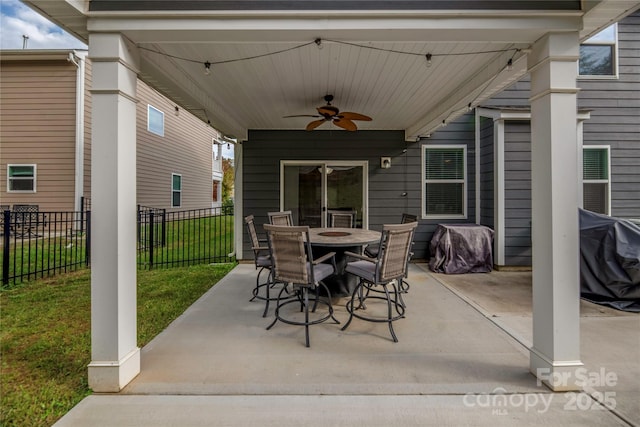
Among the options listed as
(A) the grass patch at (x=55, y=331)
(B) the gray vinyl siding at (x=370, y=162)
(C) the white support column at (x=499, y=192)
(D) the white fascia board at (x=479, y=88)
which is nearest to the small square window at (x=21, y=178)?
(A) the grass patch at (x=55, y=331)

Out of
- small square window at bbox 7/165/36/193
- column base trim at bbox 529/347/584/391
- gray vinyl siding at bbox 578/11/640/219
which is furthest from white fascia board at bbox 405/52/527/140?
small square window at bbox 7/165/36/193

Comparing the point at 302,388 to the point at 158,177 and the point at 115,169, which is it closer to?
the point at 115,169

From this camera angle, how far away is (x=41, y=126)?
7438 millimetres

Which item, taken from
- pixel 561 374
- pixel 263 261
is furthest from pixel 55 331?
pixel 561 374

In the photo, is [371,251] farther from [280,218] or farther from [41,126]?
[41,126]

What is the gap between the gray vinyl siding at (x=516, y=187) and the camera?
5449 mm

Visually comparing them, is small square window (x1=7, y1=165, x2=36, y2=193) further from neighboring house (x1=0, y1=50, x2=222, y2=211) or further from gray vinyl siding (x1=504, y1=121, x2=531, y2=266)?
gray vinyl siding (x1=504, y1=121, x2=531, y2=266)

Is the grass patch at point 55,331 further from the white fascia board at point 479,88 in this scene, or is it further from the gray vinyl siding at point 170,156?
the gray vinyl siding at point 170,156

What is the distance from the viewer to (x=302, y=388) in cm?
210

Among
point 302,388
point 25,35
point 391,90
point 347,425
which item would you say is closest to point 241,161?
point 391,90

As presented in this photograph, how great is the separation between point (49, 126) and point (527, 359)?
10.2m

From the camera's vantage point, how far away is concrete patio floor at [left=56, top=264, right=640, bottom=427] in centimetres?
184

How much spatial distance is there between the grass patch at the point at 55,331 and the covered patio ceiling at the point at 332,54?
97.3 inches

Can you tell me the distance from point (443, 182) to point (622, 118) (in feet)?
10.7
